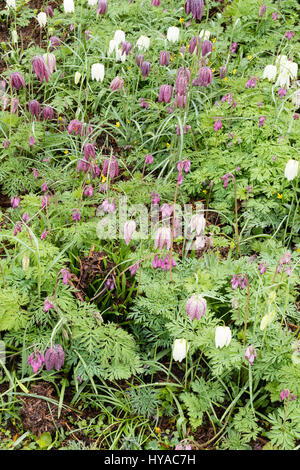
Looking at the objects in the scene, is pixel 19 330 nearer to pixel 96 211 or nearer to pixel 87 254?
pixel 87 254

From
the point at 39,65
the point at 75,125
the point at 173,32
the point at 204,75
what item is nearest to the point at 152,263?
the point at 75,125

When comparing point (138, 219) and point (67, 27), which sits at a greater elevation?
point (67, 27)

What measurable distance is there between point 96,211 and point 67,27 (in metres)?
2.52

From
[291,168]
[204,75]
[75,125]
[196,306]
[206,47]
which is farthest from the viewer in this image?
[206,47]

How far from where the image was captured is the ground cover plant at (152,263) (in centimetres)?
254

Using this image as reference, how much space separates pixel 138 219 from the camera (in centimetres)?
326

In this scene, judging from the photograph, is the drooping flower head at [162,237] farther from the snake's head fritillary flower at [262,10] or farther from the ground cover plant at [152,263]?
the snake's head fritillary flower at [262,10]

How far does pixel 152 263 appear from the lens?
2727 mm

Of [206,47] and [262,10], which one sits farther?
[262,10]

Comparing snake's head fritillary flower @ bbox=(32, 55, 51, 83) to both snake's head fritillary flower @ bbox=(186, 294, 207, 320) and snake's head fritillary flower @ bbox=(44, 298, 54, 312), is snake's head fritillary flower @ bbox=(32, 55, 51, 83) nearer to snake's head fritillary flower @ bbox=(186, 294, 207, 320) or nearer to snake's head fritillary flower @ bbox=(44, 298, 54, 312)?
snake's head fritillary flower @ bbox=(44, 298, 54, 312)

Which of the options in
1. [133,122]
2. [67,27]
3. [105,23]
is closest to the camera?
[133,122]

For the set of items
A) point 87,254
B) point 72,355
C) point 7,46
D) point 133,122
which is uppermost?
point 7,46

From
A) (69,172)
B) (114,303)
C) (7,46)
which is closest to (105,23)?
(7,46)

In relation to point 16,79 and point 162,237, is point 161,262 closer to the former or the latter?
point 162,237
